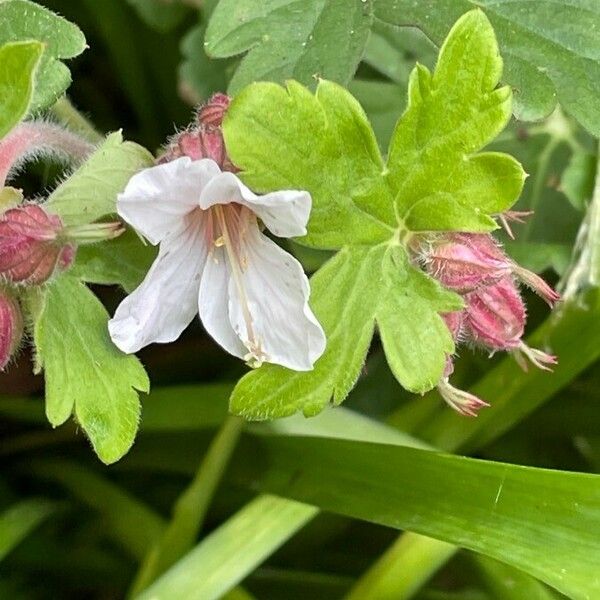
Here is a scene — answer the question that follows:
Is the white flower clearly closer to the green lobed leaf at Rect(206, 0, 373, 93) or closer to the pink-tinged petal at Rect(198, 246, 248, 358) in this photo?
the pink-tinged petal at Rect(198, 246, 248, 358)

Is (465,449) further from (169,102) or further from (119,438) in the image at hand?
(169,102)

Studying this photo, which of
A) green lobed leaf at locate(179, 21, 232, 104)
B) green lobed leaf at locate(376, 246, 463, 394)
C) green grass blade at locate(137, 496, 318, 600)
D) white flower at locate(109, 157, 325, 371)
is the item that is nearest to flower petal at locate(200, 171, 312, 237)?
white flower at locate(109, 157, 325, 371)

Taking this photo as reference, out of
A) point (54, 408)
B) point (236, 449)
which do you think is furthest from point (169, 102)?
point (54, 408)

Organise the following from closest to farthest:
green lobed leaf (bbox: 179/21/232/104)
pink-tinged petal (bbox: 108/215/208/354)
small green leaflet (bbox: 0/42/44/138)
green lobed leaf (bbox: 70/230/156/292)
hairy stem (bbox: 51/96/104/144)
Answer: small green leaflet (bbox: 0/42/44/138)
pink-tinged petal (bbox: 108/215/208/354)
green lobed leaf (bbox: 70/230/156/292)
hairy stem (bbox: 51/96/104/144)
green lobed leaf (bbox: 179/21/232/104)

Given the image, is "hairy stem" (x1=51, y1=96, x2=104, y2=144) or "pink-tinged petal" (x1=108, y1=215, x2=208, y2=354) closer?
"pink-tinged petal" (x1=108, y1=215, x2=208, y2=354)

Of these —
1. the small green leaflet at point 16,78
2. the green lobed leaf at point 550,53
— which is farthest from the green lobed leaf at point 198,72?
the small green leaflet at point 16,78

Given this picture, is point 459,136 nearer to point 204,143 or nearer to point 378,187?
point 378,187
